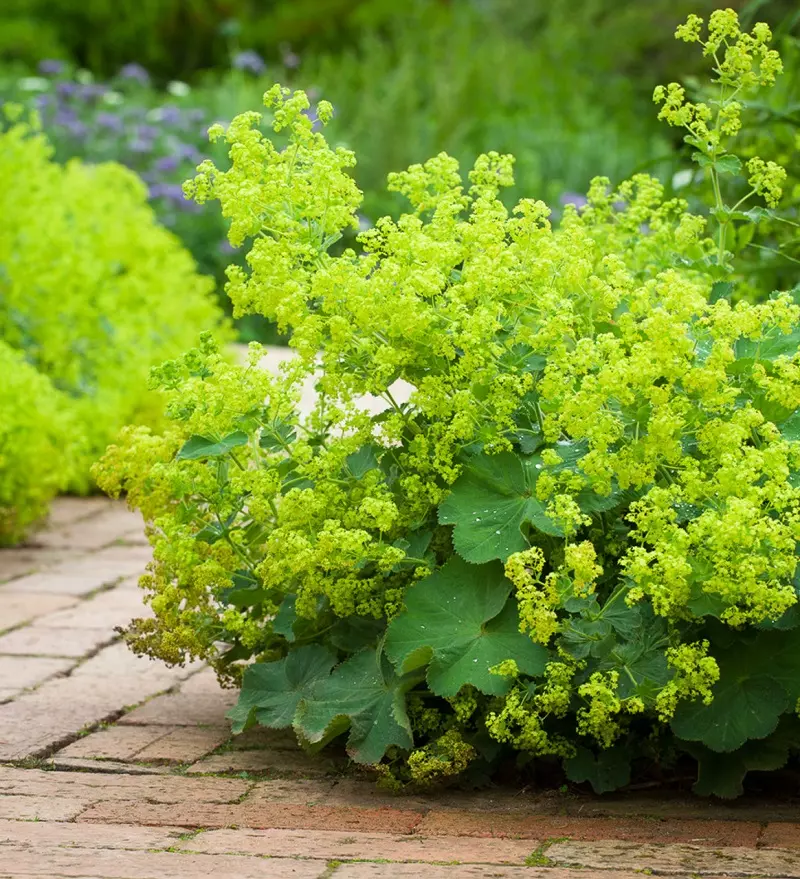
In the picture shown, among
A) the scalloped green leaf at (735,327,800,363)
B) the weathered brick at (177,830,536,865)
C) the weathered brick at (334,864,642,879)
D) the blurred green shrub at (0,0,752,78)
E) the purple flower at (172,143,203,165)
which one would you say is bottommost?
the weathered brick at (177,830,536,865)

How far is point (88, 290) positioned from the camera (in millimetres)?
6359

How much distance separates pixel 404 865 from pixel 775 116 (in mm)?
2394

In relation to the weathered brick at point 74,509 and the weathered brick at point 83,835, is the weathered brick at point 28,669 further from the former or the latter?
the weathered brick at point 74,509

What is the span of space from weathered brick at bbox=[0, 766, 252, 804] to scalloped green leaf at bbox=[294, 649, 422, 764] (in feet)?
0.65

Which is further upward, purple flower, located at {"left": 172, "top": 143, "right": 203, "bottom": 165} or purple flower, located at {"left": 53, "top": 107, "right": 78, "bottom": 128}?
purple flower, located at {"left": 53, "top": 107, "right": 78, "bottom": 128}

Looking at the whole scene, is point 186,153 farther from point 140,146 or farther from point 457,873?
point 457,873

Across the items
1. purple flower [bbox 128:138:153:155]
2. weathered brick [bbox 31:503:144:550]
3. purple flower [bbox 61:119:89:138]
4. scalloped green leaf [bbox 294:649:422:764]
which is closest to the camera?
scalloped green leaf [bbox 294:649:422:764]

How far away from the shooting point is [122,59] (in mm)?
16766

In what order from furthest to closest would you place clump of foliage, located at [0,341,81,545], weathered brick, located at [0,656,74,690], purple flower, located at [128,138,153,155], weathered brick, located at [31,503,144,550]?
purple flower, located at [128,138,153,155], weathered brick, located at [31,503,144,550], clump of foliage, located at [0,341,81,545], weathered brick, located at [0,656,74,690]

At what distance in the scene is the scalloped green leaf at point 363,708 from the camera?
277cm

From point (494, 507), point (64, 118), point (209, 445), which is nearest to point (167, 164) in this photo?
point (64, 118)

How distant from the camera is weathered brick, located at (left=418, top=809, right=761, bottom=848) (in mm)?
2549

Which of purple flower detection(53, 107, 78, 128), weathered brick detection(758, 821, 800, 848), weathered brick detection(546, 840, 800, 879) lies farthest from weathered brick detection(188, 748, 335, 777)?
purple flower detection(53, 107, 78, 128)

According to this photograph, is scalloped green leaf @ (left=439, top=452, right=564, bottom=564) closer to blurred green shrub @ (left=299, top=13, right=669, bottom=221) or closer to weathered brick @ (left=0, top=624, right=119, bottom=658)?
weathered brick @ (left=0, top=624, right=119, bottom=658)
